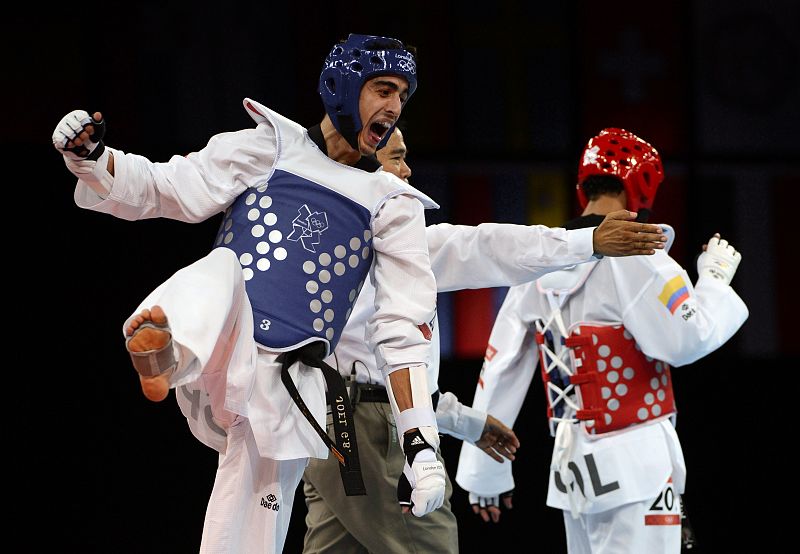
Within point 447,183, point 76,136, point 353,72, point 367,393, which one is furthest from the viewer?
point 447,183

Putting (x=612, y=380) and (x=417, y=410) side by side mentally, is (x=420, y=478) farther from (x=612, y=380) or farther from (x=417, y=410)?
(x=612, y=380)

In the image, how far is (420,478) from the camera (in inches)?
101

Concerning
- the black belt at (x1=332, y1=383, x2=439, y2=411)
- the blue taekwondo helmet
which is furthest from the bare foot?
the black belt at (x1=332, y1=383, x2=439, y2=411)

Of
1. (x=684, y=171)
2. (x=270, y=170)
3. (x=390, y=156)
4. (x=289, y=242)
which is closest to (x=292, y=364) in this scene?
(x=289, y=242)

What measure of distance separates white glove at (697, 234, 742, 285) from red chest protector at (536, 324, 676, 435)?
0.38 m

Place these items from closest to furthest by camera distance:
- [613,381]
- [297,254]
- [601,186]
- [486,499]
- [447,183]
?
[297,254]
[613,381]
[601,186]
[486,499]
[447,183]

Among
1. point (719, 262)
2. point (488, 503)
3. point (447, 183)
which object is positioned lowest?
point (488, 503)

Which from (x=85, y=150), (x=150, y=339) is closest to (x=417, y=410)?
(x=150, y=339)

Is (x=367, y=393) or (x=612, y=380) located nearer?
(x=367, y=393)

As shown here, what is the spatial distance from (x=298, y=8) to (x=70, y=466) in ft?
7.98

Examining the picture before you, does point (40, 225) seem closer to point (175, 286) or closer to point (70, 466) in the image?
point (70, 466)

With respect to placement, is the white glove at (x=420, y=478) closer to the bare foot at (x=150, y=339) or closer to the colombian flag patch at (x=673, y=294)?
the bare foot at (x=150, y=339)

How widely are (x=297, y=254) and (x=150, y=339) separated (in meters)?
0.55

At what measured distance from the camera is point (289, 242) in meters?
2.65
